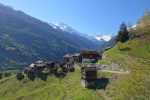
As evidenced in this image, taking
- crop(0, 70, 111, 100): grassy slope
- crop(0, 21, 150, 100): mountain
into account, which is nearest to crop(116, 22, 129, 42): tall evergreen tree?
crop(0, 21, 150, 100): mountain

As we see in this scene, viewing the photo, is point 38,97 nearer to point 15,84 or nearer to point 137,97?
point 15,84

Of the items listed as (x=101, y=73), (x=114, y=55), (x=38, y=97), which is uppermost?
(x=114, y=55)

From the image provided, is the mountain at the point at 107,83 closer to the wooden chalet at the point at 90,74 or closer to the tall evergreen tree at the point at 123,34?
the wooden chalet at the point at 90,74

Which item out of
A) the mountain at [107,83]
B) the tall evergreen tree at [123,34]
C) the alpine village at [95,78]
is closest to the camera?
the mountain at [107,83]

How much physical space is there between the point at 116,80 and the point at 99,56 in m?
55.4

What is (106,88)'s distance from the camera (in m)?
102

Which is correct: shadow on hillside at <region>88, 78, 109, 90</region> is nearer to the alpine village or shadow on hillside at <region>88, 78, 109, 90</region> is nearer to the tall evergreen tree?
the alpine village

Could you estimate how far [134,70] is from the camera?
102 m

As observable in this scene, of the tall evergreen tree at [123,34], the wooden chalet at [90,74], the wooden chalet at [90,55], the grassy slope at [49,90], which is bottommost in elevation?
the grassy slope at [49,90]

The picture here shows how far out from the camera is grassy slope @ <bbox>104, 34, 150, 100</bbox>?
87.1 m

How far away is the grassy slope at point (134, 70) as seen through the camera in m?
87.1

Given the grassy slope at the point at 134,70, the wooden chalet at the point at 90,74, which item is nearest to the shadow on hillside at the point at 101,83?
the wooden chalet at the point at 90,74

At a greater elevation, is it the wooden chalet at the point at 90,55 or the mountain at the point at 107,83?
the wooden chalet at the point at 90,55

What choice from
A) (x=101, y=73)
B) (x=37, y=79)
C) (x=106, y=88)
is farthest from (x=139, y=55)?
(x=37, y=79)
